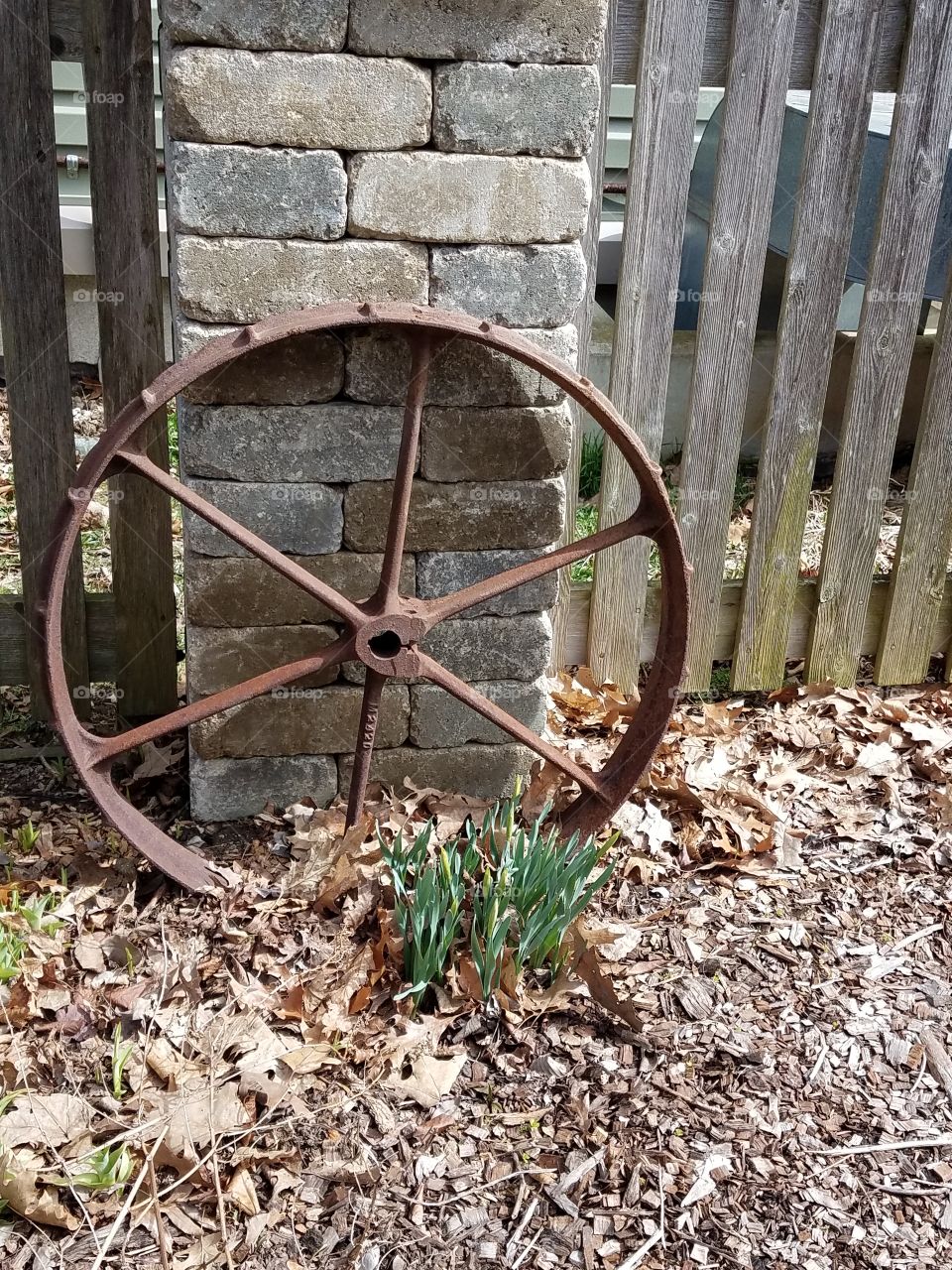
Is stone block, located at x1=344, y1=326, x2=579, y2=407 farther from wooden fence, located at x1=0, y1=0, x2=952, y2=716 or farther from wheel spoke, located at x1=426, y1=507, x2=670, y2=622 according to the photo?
wooden fence, located at x1=0, y1=0, x2=952, y2=716

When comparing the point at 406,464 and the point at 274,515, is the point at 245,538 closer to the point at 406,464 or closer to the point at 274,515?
the point at 274,515

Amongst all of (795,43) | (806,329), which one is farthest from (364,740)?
(795,43)

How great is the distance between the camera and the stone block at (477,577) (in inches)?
107

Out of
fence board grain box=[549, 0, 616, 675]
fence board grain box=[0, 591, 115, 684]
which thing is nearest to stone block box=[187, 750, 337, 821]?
fence board grain box=[0, 591, 115, 684]

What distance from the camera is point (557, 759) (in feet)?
8.82

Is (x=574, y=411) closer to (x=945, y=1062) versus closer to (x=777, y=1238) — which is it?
(x=945, y=1062)

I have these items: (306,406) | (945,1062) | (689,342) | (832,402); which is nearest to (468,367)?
(306,406)

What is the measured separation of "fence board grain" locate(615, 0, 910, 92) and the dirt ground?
1700mm

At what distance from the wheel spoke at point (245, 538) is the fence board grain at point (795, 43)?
55.0 inches

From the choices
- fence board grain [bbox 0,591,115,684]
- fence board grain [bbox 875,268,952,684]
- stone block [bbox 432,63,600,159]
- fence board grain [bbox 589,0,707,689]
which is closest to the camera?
stone block [bbox 432,63,600,159]

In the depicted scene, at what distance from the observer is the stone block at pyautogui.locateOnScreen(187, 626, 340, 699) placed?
267cm

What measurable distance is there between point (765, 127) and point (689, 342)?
2033 mm

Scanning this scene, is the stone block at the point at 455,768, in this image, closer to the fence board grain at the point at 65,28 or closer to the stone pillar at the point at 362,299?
the stone pillar at the point at 362,299

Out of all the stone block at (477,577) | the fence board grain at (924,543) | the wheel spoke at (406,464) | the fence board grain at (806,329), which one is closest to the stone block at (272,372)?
the wheel spoke at (406,464)
